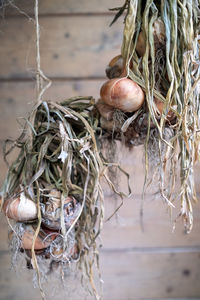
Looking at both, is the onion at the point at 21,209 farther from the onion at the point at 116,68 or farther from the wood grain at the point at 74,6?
the wood grain at the point at 74,6

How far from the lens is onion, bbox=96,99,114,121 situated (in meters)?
0.60

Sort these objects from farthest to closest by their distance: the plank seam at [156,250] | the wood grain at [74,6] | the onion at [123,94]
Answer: the plank seam at [156,250] → the wood grain at [74,6] → the onion at [123,94]

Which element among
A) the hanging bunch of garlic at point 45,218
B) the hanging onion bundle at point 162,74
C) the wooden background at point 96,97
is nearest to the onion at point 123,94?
the hanging onion bundle at point 162,74

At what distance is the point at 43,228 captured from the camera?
1.96 ft

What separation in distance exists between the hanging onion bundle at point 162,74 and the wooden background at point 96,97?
37cm

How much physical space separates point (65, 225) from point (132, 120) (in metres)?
0.23

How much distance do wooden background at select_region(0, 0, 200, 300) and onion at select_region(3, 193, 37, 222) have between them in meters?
0.44

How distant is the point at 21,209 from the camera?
559mm

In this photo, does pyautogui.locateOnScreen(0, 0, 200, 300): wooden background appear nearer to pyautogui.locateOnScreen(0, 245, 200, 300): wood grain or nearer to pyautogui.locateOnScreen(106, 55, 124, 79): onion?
pyautogui.locateOnScreen(0, 245, 200, 300): wood grain

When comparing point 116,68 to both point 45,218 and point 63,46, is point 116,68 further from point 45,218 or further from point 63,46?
point 63,46

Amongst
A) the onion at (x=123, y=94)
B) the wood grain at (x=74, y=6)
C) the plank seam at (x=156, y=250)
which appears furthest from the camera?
the plank seam at (x=156, y=250)

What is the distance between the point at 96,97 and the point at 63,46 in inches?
7.7

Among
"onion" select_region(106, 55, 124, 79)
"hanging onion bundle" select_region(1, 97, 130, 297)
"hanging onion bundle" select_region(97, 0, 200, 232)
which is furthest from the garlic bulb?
"onion" select_region(106, 55, 124, 79)

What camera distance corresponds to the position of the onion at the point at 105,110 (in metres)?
0.60
